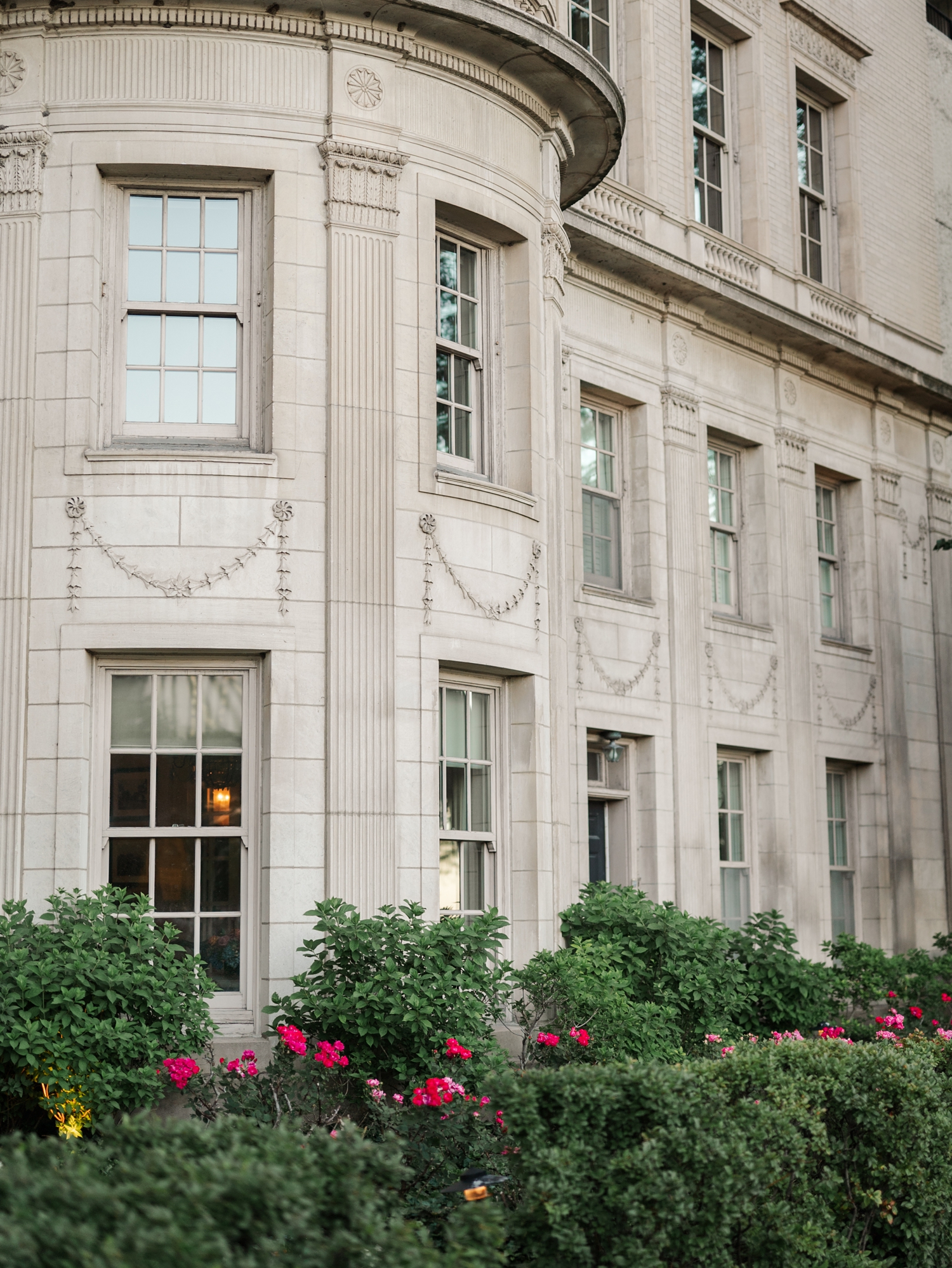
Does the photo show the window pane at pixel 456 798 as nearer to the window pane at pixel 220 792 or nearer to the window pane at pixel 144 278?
the window pane at pixel 220 792

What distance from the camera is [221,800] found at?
1089 cm

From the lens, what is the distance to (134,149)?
36.8ft

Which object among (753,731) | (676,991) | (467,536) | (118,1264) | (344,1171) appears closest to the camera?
(118,1264)

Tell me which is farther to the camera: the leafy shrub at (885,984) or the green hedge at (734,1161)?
the leafy shrub at (885,984)

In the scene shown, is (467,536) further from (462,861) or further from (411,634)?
(462,861)

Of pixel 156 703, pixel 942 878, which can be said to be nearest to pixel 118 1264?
pixel 156 703

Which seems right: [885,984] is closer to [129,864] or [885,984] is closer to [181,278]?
[129,864]

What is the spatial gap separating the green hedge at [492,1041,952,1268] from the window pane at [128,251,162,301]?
6.87 meters

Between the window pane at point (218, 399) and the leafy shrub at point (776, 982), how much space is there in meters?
6.76

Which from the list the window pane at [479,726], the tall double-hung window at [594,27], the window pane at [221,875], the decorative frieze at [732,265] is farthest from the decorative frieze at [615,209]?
the window pane at [221,875]

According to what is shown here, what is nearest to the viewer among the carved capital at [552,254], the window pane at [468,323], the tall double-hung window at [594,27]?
the window pane at [468,323]

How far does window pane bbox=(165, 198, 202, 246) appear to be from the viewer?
11547 millimetres

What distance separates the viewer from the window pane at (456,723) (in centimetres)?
1199

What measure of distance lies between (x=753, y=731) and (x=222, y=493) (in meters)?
8.93
